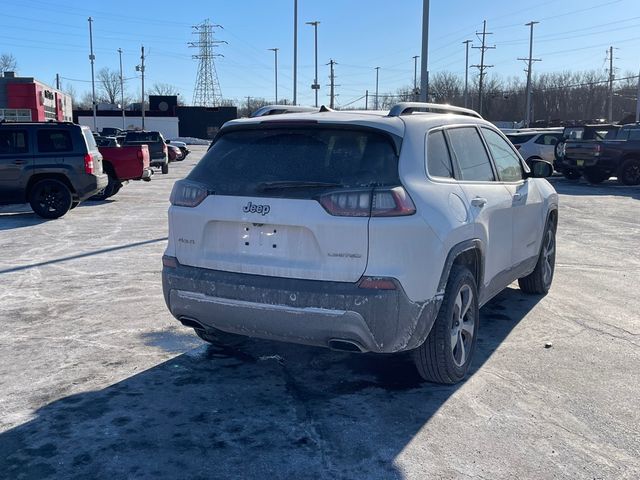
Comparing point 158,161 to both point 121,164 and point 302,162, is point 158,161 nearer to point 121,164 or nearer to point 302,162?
point 121,164

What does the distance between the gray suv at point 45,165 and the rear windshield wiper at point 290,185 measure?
10341 mm

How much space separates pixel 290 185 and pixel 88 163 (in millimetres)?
10472

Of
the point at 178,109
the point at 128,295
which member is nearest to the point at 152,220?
the point at 128,295

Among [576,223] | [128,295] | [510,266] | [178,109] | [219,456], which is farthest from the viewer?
[178,109]

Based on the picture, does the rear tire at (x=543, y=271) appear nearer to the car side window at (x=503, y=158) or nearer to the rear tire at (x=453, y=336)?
the car side window at (x=503, y=158)

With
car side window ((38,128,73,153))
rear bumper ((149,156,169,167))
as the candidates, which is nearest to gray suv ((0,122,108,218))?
car side window ((38,128,73,153))

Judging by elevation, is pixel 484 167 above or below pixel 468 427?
above

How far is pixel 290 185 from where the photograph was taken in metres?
3.94

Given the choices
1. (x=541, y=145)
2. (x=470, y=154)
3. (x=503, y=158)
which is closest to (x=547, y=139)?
(x=541, y=145)

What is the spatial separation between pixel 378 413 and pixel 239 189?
165cm

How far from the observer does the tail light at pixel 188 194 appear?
4242mm

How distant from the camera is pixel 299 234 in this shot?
3.87 meters

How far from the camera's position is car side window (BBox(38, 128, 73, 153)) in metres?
13.1

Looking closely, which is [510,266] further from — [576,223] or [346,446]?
[576,223]
